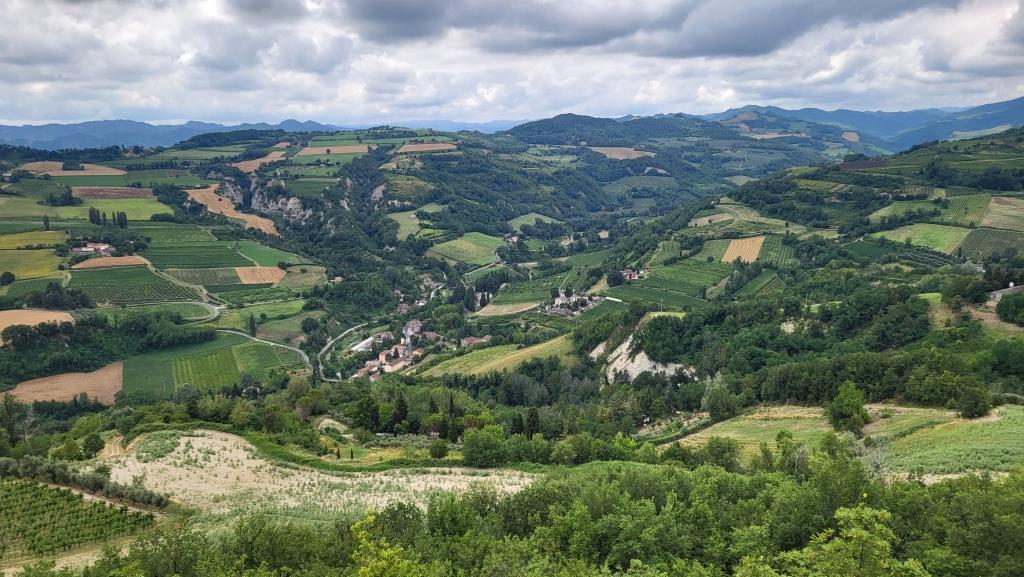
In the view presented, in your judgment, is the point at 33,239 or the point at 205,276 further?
the point at 205,276

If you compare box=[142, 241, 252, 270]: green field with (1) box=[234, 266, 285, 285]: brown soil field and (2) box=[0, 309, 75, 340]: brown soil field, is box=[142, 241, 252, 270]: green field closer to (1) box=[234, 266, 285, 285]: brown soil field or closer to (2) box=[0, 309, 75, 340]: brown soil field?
(1) box=[234, 266, 285, 285]: brown soil field

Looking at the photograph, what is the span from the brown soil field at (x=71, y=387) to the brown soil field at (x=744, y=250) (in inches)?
5393

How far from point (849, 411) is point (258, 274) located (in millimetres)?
148761

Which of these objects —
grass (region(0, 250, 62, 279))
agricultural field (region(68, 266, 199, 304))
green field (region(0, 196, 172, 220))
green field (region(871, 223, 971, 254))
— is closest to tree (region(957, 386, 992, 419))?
green field (region(871, 223, 971, 254))

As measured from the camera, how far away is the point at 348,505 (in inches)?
1565

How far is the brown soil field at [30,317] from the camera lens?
106938mm

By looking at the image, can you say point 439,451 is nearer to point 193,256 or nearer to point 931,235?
point 931,235

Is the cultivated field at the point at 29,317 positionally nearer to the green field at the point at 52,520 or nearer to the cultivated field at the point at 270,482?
the cultivated field at the point at 270,482

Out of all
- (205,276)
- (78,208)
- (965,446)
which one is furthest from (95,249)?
(965,446)

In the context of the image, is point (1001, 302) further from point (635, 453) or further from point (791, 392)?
point (635, 453)

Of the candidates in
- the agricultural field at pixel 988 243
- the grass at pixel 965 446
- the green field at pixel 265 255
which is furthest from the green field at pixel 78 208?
the agricultural field at pixel 988 243

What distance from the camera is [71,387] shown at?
320 ft

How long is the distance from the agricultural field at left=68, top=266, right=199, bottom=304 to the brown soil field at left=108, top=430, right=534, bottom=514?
97.3m

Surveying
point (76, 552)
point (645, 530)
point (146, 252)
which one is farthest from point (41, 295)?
point (645, 530)
